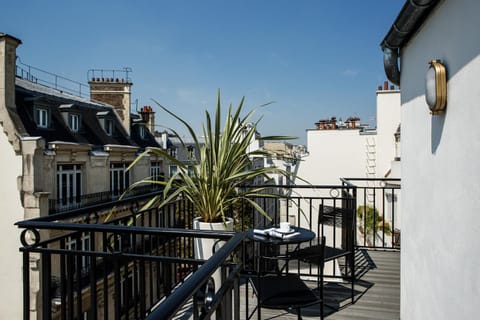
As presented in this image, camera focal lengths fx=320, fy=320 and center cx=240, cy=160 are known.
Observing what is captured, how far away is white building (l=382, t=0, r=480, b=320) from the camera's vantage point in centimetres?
138

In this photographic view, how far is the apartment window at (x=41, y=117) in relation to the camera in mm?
12531

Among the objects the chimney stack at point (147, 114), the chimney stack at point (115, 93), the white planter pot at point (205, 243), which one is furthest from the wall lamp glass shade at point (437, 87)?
the chimney stack at point (147, 114)

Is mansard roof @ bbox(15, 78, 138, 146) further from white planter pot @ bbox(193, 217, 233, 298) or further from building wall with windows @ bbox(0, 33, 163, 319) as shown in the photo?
white planter pot @ bbox(193, 217, 233, 298)

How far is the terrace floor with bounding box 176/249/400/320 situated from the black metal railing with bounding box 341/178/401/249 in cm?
42

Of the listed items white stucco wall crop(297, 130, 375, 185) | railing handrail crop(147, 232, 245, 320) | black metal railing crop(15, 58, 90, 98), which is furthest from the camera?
white stucco wall crop(297, 130, 375, 185)

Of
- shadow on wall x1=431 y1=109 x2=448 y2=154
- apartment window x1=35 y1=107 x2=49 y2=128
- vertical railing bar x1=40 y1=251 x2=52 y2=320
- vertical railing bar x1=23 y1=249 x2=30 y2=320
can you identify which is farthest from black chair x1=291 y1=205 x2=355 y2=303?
apartment window x1=35 y1=107 x2=49 y2=128

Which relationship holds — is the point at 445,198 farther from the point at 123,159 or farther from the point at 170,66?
the point at 123,159

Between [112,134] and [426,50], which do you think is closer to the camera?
[426,50]

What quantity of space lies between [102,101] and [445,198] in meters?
19.2

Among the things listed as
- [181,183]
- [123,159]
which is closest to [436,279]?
[181,183]

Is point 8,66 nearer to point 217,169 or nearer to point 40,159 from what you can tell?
point 40,159

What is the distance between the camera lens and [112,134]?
1678 cm

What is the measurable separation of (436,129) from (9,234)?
13562 mm

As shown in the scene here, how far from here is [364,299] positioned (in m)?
2.90
